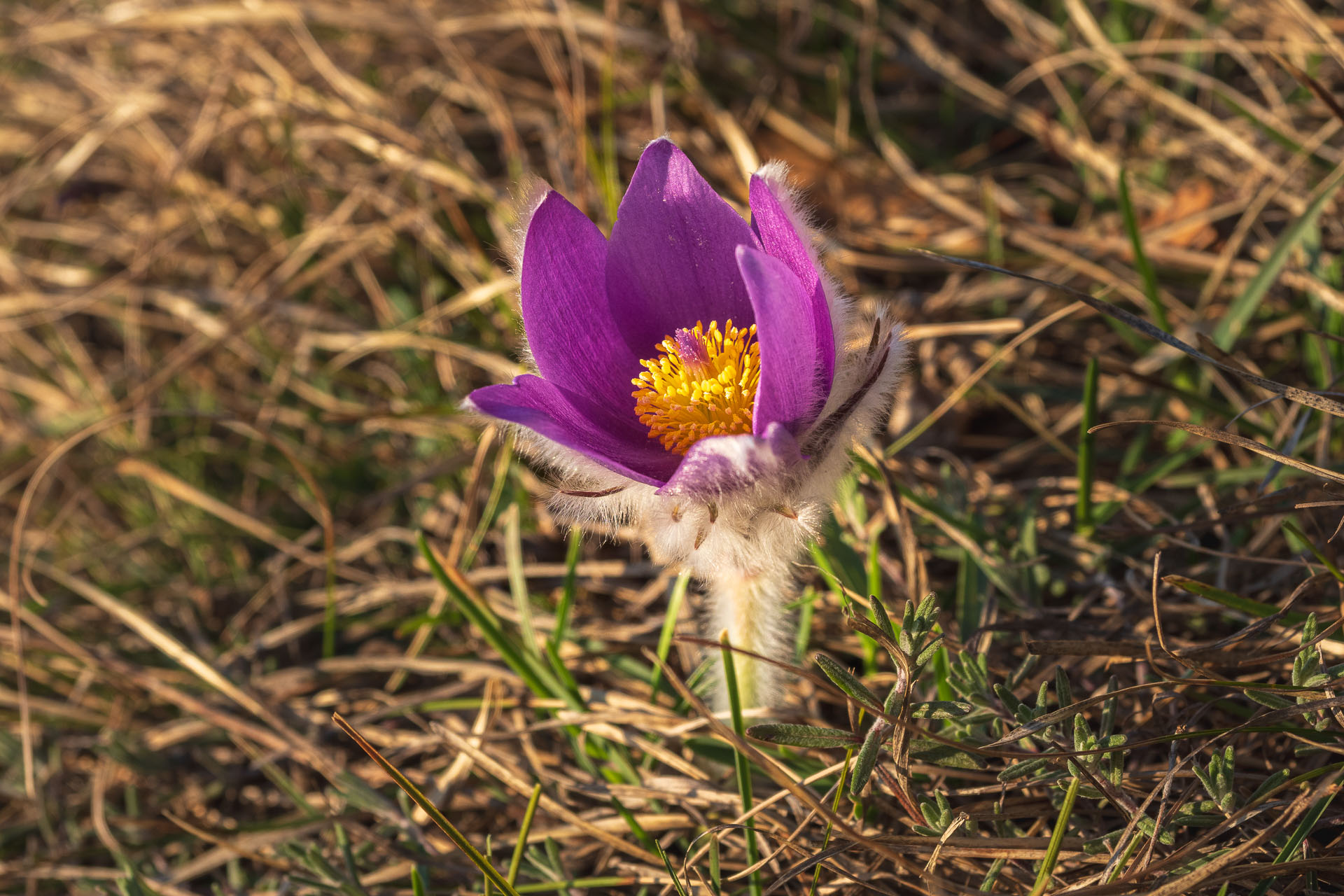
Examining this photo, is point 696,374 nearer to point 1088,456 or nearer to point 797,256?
point 797,256

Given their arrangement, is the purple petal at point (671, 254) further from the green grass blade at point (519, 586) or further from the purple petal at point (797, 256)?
the green grass blade at point (519, 586)

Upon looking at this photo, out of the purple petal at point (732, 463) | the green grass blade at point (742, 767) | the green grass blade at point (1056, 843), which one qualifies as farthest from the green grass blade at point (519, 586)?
the green grass blade at point (1056, 843)

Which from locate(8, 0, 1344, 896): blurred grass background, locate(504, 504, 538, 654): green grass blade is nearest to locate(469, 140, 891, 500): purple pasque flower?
locate(8, 0, 1344, 896): blurred grass background

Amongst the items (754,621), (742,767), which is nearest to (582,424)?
(754,621)

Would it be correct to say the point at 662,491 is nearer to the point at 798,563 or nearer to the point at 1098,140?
the point at 798,563

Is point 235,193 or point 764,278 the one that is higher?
point 764,278

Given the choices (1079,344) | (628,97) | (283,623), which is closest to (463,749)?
(283,623)

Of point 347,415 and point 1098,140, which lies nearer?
point 347,415
